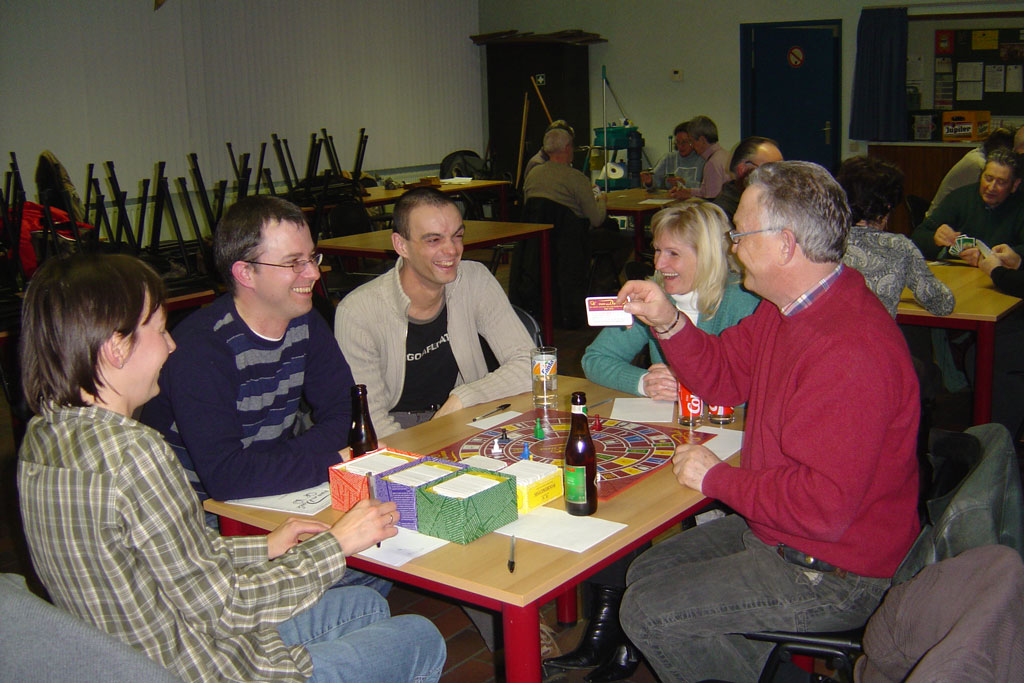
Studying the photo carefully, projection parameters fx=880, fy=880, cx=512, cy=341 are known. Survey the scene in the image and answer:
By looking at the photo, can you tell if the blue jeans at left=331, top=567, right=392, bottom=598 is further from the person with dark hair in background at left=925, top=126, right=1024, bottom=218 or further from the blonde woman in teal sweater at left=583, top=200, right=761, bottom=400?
the person with dark hair in background at left=925, top=126, right=1024, bottom=218

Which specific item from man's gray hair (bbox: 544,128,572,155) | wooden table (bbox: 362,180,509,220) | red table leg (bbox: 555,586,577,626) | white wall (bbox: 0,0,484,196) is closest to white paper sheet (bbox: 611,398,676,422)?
red table leg (bbox: 555,586,577,626)

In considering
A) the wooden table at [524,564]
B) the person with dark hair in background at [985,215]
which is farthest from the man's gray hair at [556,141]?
the wooden table at [524,564]

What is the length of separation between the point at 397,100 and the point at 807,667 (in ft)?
Result: 31.2

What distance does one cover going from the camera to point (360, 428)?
229cm

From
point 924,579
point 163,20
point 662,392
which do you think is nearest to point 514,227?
point 662,392

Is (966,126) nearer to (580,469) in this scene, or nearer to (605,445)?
(605,445)

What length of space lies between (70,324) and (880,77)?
9.56m

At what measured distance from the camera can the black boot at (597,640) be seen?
2555mm

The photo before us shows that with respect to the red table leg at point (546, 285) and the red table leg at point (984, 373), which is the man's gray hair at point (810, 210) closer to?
the red table leg at point (984, 373)

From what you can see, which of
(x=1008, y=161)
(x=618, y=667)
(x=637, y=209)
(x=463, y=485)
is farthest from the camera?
(x=637, y=209)

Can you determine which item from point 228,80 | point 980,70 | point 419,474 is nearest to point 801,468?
point 419,474

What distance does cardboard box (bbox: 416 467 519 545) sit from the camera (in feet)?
5.80

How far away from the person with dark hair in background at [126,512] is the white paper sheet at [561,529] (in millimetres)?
392

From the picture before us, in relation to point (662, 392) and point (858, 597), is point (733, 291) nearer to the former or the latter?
point (662, 392)
